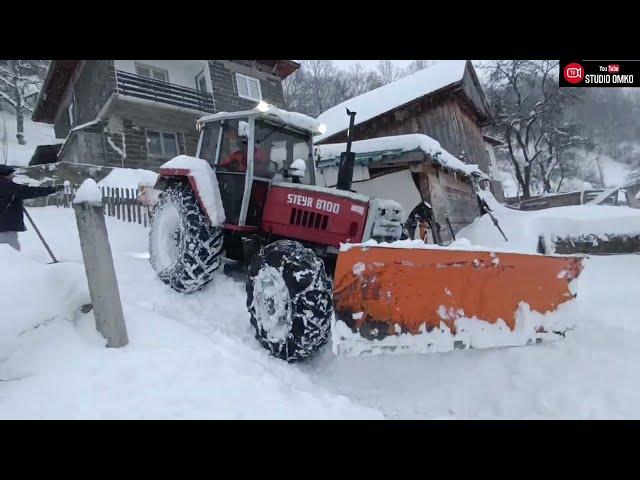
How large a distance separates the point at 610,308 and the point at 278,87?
58.0 feet

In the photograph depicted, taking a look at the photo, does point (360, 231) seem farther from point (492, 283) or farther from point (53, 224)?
point (53, 224)

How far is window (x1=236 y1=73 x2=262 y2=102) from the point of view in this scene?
17875mm

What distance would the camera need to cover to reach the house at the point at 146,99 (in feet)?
48.4

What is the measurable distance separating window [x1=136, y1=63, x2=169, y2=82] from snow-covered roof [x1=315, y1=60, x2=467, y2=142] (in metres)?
7.45

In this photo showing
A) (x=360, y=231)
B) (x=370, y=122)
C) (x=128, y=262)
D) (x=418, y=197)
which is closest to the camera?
(x=360, y=231)

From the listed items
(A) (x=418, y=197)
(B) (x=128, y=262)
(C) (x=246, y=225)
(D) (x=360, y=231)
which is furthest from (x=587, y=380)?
(A) (x=418, y=197)

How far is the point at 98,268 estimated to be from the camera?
2939mm

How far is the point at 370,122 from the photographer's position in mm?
12281

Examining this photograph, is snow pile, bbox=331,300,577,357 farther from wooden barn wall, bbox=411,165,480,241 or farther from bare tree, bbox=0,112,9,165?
bare tree, bbox=0,112,9,165

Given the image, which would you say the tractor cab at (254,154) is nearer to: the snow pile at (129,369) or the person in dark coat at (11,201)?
the snow pile at (129,369)

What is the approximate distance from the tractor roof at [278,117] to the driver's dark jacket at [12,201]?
2363mm

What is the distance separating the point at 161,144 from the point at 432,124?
35.8ft

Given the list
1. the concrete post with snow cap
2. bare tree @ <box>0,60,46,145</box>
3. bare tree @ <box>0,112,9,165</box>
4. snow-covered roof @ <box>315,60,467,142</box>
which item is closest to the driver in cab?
the concrete post with snow cap
